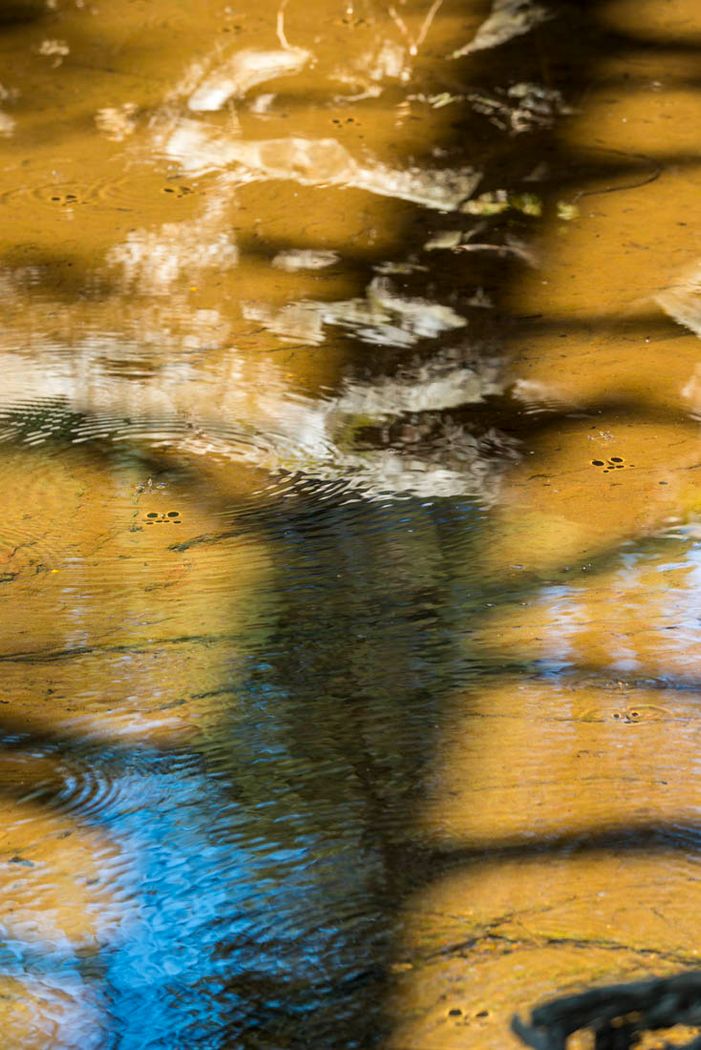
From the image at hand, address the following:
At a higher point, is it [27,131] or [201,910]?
[27,131]

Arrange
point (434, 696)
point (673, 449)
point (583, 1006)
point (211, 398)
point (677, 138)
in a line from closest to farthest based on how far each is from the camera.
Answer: point (583, 1006) < point (434, 696) < point (673, 449) < point (211, 398) < point (677, 138)

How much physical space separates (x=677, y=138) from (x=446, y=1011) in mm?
3636

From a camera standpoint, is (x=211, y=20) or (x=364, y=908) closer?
(x=364, y=908)

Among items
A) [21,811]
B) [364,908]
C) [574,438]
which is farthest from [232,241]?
[364,908]

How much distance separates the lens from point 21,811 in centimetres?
212

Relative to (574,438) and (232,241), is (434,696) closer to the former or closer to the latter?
(574,438)

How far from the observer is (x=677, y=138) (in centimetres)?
463

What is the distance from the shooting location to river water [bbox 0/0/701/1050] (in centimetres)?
187

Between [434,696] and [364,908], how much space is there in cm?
50

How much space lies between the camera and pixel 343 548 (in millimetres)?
2732

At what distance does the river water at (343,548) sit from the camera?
6.14 feet

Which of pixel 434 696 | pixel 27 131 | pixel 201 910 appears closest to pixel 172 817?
pixel 201 910

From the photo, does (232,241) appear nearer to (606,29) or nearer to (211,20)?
(211,20)

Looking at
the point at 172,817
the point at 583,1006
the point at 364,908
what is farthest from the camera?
the point at 172,817
